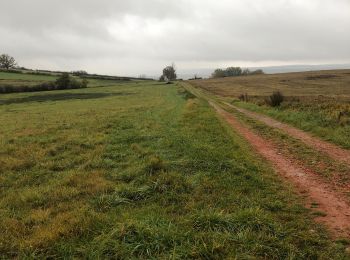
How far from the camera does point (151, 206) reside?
276 inches

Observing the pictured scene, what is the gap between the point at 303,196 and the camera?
773 cm

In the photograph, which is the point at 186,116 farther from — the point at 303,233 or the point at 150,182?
the point at 303,233

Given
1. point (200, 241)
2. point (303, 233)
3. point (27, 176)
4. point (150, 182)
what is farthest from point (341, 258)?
point (27, 176)

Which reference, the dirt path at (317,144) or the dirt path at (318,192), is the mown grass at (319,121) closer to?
the dirt path at (317,144)

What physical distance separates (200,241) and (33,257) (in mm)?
2560

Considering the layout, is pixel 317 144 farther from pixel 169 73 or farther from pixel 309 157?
pixel 169 73

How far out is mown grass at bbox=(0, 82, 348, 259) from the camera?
212 inches

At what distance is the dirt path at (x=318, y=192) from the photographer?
20.7 feet

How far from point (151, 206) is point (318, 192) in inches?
155

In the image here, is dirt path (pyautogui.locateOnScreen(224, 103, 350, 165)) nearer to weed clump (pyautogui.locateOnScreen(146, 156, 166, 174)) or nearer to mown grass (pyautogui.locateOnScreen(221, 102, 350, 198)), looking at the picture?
mown grass (pyautogui.locateOnScreen(221, 102, 350, 198))

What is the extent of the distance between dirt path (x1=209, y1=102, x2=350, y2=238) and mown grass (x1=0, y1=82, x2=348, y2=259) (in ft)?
1.26

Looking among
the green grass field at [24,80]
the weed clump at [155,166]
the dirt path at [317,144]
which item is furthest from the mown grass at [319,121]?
the green grass field at [24,80]

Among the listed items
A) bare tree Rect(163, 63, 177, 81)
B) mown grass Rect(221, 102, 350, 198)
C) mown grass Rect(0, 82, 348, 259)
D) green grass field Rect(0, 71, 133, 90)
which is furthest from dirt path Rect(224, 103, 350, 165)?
bare tree Rect(163, 63, 177, 81)

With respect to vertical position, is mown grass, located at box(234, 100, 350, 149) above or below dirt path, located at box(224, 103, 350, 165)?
above
